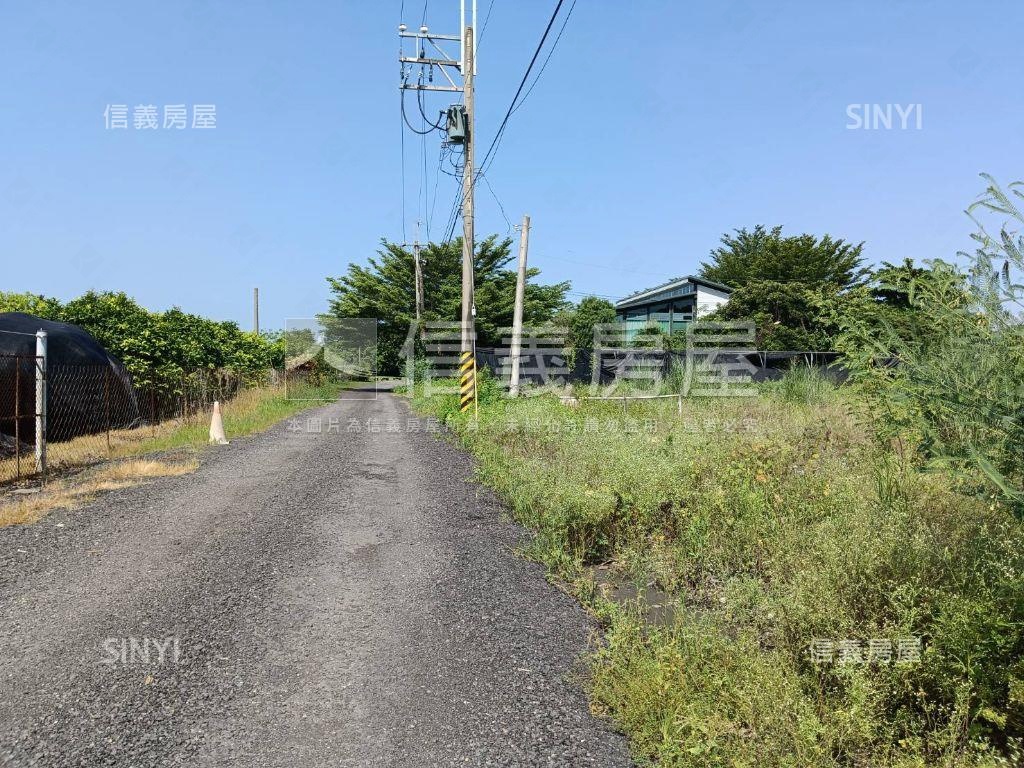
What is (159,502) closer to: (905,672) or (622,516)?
(622,516)

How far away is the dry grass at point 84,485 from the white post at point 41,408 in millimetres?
498

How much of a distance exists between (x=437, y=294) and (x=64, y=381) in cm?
2547

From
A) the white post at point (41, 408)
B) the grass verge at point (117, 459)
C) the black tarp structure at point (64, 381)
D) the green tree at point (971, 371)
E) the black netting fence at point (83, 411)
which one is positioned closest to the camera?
the green tree at point (971, 371)

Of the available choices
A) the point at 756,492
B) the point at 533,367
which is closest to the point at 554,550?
the point at 756,492

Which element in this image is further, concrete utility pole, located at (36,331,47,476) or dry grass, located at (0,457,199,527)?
concrete utility pole, located at (36,331,47,476)

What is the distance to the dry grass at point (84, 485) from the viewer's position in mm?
6164

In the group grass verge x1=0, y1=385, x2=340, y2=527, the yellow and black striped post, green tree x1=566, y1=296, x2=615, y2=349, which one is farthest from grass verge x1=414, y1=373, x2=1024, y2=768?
green tree x1=566, y1=296, x2=615, y2=349

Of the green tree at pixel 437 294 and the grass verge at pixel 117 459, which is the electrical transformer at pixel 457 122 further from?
the green tree at pixel 437 294

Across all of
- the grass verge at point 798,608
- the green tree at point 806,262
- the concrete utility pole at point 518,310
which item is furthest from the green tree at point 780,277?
the grass verge at point 798,608

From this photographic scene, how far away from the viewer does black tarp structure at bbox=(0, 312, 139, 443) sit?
391 inches

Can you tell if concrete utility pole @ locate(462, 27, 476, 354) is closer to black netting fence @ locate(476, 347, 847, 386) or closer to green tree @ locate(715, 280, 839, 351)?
black netting fence @ locate(476, 347, 847, 386)

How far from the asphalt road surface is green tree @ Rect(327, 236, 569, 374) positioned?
26.2 meters

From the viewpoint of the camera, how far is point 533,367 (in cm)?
2217

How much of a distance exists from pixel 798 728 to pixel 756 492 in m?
2.93
